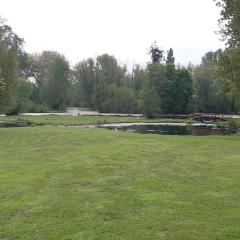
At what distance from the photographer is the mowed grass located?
10220 millimetres

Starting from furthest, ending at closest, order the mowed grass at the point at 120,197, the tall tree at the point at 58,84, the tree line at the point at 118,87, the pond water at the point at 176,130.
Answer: the tall tree at the point at 58,84 → the tree line at the point at 118,87 → the pond water at the point at 176,130 → the mowed grass at the point at 120,197

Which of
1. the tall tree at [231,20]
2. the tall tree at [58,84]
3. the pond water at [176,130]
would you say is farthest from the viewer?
the tall tree at [58,84]

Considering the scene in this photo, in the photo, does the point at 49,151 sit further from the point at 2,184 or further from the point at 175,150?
the point at 2,184

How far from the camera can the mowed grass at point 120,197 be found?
10.2 meters

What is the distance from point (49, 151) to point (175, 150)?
7075 mm

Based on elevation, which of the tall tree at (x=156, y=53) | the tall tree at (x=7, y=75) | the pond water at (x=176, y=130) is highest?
the tall tree at (x=156, y=53)

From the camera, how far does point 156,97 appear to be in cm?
10188

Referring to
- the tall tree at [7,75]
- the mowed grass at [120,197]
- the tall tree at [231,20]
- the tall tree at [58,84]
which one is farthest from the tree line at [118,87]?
the mowed grass at [120,197]

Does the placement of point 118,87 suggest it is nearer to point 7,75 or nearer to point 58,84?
point 58,84

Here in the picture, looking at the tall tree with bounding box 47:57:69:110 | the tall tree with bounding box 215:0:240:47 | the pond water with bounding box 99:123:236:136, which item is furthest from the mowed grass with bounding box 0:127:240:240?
the tall tree with bounding box 47:57:69:110

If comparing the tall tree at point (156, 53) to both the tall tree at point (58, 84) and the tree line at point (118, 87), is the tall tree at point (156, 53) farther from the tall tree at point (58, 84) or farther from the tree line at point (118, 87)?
the tall tree at point (58, 84)

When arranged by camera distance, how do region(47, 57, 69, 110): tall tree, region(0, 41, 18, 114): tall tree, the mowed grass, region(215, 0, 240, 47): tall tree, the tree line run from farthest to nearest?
region(47, 57, 69, 110): tall tree, the tree line, region(0, 41, 18, 114): tall tree, region(215, 0, 240, 47): tall tree, the mowed grass

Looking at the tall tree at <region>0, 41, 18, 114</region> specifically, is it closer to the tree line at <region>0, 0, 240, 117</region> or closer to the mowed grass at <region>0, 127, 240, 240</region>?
the mowed grass at <region>0, 127, 240, 240</region>

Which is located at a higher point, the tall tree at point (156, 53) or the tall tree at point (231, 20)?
the tall tree at point (156, 53)
